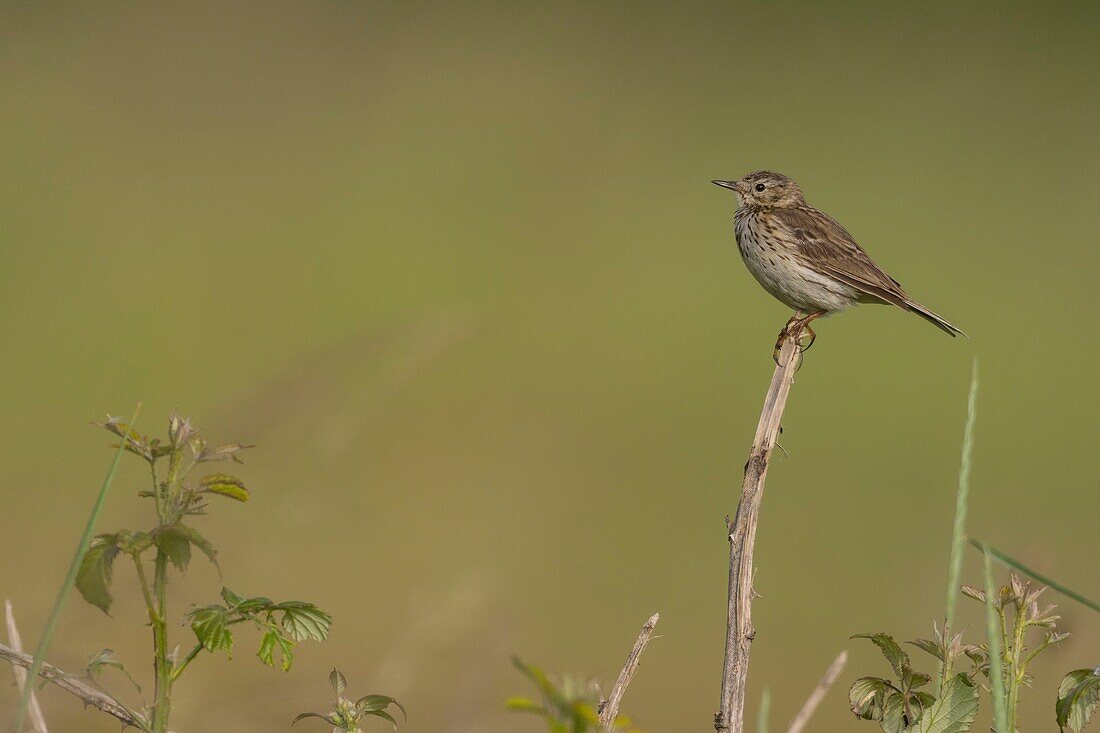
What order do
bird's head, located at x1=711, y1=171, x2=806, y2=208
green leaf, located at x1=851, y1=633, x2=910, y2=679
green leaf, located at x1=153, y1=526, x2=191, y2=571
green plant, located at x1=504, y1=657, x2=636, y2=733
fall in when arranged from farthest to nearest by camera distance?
bird's head, located at x1=711, y1=171, x2=806, y2=208 → green leaf, located at x1=851, y1=633, x2=910, y2=679 → green leaf, located at x1=153, y1=526, x2=191, y2=571 → green plant, located at x1=504, y1=657, x2=636, y2=733

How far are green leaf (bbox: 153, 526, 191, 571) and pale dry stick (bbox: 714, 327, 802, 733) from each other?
2.54ft

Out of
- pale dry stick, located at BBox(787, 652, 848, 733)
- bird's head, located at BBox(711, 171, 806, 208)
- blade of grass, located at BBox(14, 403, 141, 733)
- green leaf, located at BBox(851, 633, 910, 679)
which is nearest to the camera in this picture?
pale dry stick, located at BBox(787, 652, 848, 733)

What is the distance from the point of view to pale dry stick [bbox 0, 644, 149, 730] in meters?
1.54

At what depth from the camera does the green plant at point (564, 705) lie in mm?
1068

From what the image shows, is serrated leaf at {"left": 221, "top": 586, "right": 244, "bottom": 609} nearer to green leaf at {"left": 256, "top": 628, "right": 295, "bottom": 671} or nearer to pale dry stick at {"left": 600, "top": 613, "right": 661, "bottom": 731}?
green leaf at {"left": 256, "top": 628, "right": 295, "bottom": 671}

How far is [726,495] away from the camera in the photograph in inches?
392

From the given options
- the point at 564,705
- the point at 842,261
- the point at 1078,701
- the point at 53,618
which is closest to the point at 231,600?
the point at 53,618

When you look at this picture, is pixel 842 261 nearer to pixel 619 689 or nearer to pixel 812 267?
pixel 812 267

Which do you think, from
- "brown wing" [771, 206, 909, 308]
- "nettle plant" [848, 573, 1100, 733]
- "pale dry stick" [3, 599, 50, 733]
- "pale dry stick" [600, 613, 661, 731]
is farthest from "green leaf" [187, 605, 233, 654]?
"brown wing" [771, 206, 909, 308]

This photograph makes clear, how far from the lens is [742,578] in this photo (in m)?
2.09

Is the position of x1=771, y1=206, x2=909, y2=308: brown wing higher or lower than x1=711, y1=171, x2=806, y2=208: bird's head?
lower

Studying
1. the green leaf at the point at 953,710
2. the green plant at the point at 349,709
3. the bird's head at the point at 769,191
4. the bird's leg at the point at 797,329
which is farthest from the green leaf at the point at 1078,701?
the bird's head at the point at 769,191

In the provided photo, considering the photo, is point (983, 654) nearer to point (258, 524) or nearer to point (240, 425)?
point (240, 425)

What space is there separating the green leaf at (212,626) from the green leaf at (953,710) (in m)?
0.93
